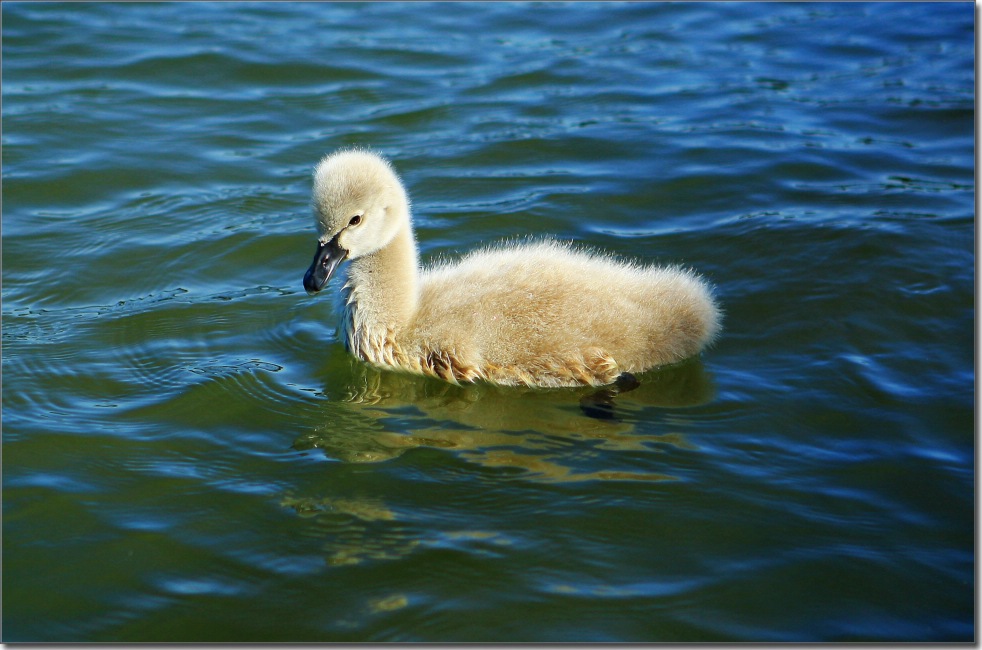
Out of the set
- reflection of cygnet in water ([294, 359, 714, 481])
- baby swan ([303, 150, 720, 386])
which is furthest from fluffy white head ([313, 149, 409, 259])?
reflection of cygnet in water ([294, 359, 714, 481])

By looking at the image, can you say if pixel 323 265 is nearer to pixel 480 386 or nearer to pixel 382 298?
pixel 382 298

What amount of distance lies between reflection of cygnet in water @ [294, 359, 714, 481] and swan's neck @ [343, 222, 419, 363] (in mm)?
172

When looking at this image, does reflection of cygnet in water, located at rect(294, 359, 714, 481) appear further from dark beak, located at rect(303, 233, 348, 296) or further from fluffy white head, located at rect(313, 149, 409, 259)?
fluffy white head, located at rect(313, 149, 409, 259)

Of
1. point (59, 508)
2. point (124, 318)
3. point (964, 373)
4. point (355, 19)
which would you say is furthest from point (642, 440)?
point (355, 19)

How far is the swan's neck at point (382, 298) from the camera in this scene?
558 centimetres

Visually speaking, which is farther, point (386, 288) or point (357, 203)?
point (386, 288)

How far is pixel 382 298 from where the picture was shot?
220 inches

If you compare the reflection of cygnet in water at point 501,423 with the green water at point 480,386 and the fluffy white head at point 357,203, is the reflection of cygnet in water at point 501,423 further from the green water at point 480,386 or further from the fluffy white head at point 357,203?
the fluffy white head at point 357,203

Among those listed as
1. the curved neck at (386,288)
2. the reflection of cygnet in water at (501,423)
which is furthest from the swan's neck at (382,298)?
the reflection of cygnet in water at (501,423)

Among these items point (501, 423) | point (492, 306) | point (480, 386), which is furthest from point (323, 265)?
point (501, 423)

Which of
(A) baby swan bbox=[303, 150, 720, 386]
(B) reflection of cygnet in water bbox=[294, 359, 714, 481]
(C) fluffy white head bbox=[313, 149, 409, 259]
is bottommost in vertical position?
(B) reflection of cygnet in water bbox=[294, 359, 714, 481]

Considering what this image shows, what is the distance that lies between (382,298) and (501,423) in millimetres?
982

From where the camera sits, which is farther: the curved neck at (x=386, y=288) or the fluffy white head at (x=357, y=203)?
the curved neck at (x=386, y=288)

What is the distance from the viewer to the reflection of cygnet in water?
4828mm
